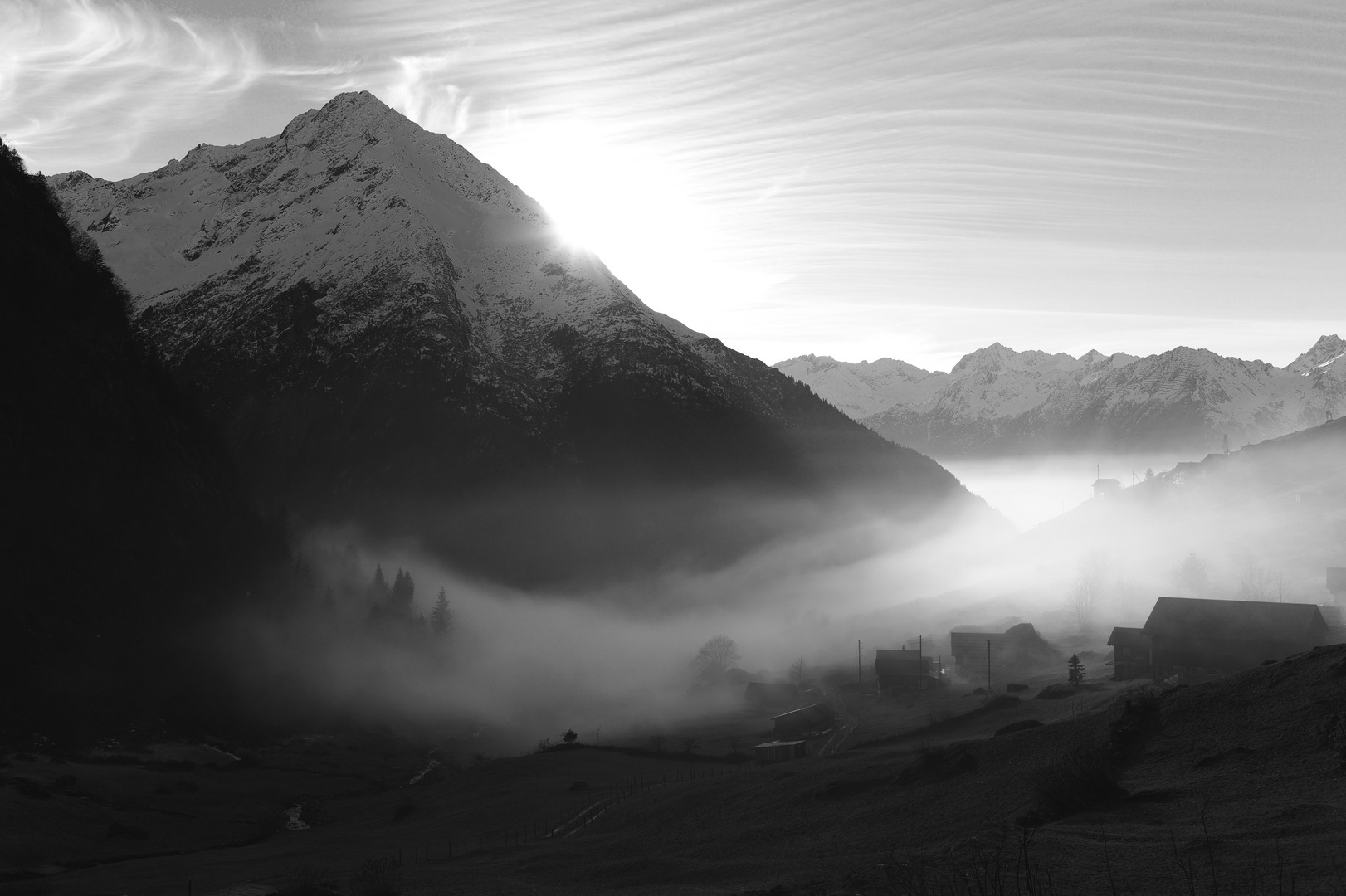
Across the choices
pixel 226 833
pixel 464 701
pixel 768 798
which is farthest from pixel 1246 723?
pixel 464 701

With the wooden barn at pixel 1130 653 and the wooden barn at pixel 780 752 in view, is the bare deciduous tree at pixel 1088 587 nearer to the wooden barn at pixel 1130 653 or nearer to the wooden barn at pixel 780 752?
the wooden barn at pixel 1130 653

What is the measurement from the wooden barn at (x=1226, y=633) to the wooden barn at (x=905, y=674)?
30035mm

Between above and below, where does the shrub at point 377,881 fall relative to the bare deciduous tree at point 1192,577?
below

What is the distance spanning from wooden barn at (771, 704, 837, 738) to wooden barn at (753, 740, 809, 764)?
10.8 meters

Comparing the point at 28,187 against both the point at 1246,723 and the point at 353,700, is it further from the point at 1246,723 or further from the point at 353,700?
the point at 1246,723

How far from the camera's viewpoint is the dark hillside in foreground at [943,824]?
27.0 metres

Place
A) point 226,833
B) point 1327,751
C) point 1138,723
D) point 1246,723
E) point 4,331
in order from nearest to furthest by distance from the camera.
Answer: point 1327,751
point 1246,723
point 1138,723
point 226,833
point 4,331

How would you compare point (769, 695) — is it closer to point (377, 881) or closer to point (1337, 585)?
point (1337, 585)

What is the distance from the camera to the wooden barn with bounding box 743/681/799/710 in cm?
11606

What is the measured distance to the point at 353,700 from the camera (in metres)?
135

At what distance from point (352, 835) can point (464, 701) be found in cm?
8301

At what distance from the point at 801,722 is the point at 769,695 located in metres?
24.8

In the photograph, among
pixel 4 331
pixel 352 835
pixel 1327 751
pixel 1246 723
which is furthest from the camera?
pixel 4 331

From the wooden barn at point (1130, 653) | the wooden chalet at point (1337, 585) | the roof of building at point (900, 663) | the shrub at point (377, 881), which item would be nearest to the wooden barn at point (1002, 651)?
the roof of building at point (900, 663)
